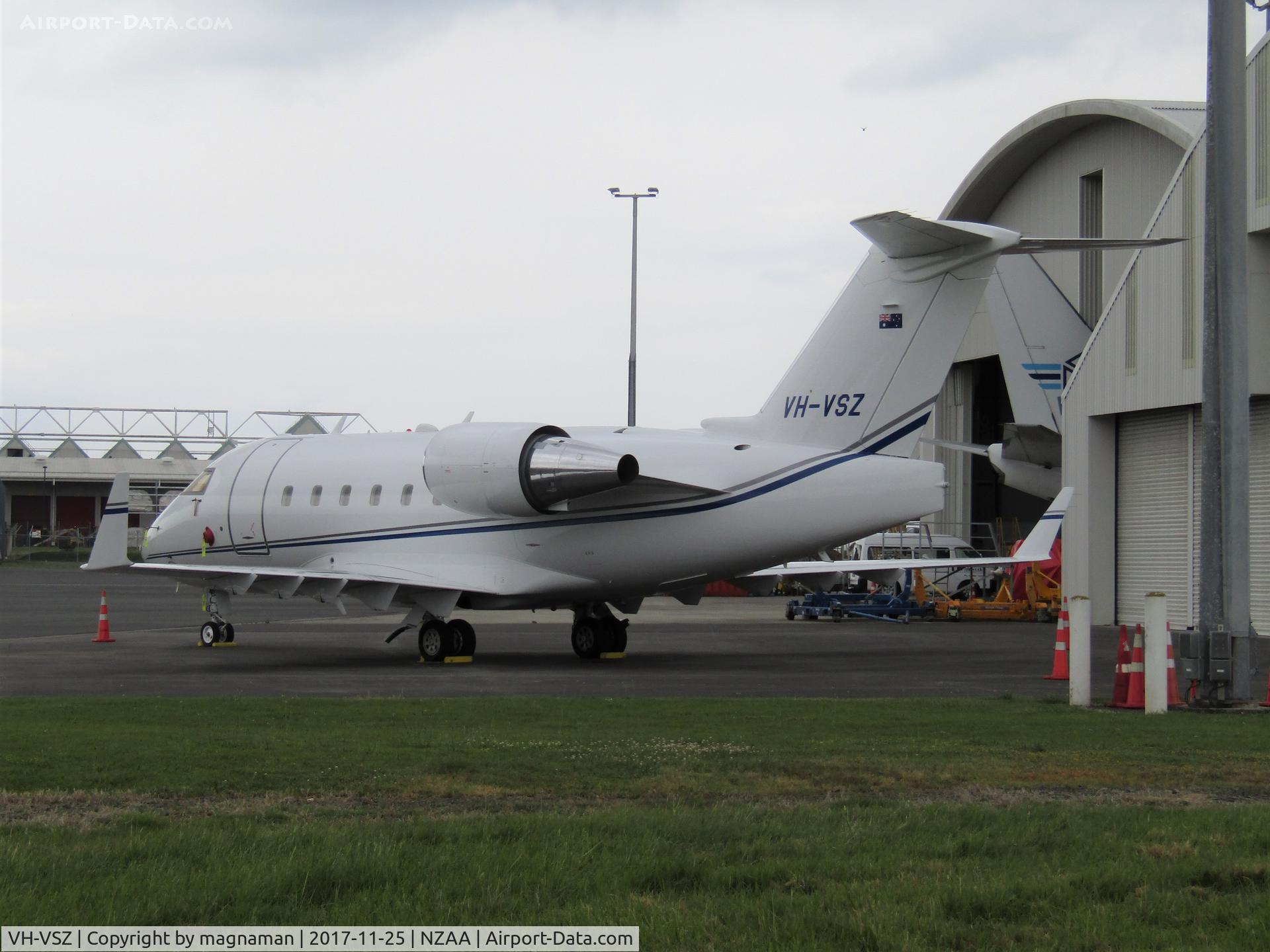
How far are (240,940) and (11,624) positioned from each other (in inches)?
1038

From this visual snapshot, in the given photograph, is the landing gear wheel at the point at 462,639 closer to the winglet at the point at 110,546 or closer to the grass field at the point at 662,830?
the winglet at the point at 110,546

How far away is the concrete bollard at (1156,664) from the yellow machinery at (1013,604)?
68.6ft

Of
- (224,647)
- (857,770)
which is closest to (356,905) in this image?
(857,770)

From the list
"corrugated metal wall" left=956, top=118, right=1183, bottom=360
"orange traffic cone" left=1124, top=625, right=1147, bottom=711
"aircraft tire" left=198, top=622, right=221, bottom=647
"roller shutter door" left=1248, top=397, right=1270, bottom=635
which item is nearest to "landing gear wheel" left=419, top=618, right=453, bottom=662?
"aircraft tire" left=198, top=622, right=221, bottom=647

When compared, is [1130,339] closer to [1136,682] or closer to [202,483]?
[1136,682]

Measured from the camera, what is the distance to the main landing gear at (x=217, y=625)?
22984 mm

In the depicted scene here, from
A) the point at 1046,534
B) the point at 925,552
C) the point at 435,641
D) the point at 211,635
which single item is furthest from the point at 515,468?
the point at 925,552

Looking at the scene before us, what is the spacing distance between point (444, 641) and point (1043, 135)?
32.9 metres

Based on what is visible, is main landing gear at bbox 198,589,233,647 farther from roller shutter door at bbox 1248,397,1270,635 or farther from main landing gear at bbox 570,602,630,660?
roller shutter door at bbox 1248,397,1270,635

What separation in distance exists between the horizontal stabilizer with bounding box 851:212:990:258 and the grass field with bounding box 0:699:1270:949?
7.99 m

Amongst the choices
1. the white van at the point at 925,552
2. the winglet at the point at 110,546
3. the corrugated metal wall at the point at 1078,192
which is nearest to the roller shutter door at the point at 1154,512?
the white van at the point at 925,552

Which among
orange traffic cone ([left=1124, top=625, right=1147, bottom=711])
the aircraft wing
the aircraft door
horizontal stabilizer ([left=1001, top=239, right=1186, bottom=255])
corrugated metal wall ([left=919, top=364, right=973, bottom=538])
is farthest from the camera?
corrugated metal wall ([left=919, top=364, right=973, bottom=538])

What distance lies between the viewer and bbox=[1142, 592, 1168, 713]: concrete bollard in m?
13.4

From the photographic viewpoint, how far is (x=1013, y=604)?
34.6 metres
